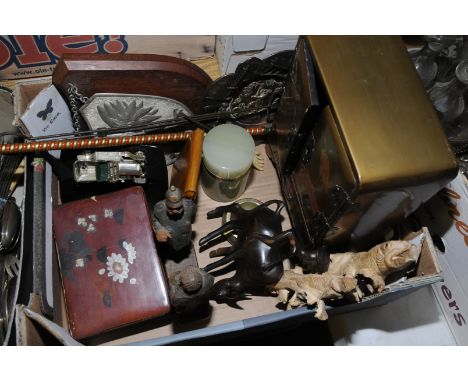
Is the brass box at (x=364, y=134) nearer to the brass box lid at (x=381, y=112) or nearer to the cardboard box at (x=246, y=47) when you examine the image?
the brass box lid at (x=381, y=112)

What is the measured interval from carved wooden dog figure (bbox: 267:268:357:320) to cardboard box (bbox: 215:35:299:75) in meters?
0.53

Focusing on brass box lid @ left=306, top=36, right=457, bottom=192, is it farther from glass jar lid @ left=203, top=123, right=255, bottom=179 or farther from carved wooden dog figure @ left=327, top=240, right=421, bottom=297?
glass jar lid @ left=203, top=123, right=255, bottom=179

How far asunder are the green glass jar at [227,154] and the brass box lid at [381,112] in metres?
0.29

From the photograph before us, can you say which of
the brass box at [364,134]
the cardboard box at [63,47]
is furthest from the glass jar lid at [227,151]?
the cardboard box at [63,47]

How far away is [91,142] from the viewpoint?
40.9 inches

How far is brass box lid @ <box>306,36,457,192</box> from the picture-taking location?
0.76 metres

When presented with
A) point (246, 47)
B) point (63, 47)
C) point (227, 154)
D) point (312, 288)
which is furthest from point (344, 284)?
point (63, 47)

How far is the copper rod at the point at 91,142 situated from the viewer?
999 millimetres

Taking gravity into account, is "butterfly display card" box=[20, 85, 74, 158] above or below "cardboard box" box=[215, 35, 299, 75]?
below

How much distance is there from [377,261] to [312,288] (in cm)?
14

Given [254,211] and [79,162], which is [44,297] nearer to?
[79,162]

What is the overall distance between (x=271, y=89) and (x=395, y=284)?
1.81 feet

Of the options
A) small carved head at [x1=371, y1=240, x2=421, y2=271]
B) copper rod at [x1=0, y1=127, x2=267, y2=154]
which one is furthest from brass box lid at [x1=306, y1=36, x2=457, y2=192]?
copper rod at [x1=0, y1=127, x2=267, y2=154]

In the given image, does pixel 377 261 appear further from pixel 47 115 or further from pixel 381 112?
pixel 47 115
